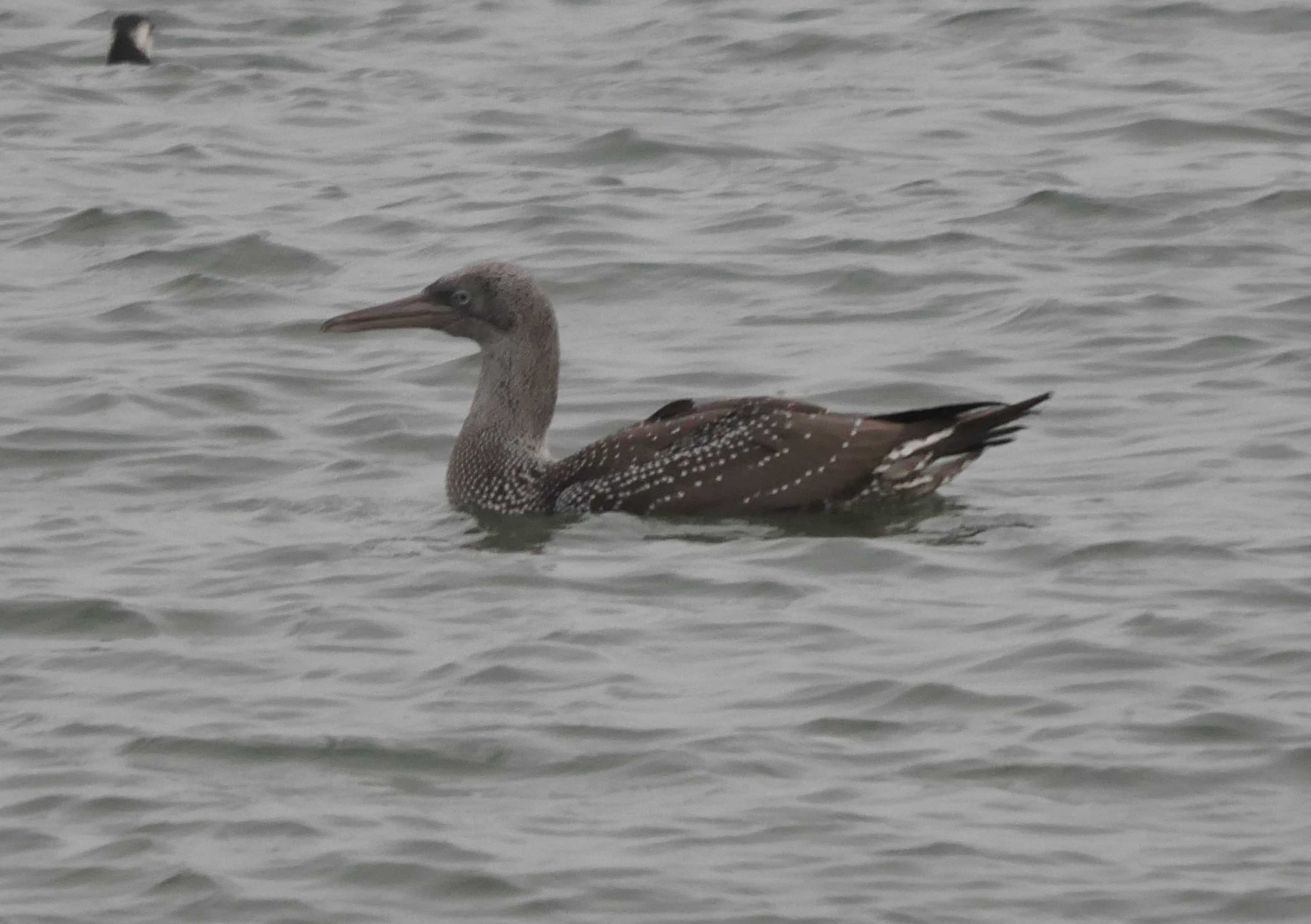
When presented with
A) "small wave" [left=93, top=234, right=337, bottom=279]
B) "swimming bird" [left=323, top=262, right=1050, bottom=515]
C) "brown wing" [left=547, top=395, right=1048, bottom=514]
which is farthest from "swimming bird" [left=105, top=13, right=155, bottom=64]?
"brown wing" [left=547, top=395, right=1048, bottom=514]

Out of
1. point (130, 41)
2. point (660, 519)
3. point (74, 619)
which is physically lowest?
point (660, 519)

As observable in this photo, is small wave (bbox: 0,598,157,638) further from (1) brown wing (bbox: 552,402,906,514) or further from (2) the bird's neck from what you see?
(1) brown wing (bbox: 552,402,906,514)

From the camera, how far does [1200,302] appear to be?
14.6m

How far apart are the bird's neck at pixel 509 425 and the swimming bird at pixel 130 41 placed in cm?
861

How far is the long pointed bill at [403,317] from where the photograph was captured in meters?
12.3

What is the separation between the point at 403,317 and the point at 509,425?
61 cm

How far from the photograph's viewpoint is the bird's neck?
39.3ft

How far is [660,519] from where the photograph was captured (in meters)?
11.6

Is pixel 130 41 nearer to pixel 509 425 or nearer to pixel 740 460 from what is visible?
pixel 509 425

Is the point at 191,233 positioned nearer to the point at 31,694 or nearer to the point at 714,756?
the point at 31,694

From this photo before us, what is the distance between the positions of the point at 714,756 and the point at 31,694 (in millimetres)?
2131

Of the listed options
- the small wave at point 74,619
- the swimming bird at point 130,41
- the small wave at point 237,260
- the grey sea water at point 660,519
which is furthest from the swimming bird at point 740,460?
the swimming bird at point 130,41

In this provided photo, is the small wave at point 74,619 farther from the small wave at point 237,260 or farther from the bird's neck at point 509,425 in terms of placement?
the small wave at point 237,260

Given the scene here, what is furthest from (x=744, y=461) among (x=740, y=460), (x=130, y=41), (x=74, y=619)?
(x=130, y=41)
